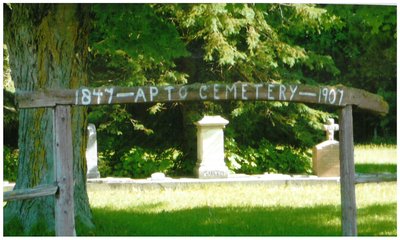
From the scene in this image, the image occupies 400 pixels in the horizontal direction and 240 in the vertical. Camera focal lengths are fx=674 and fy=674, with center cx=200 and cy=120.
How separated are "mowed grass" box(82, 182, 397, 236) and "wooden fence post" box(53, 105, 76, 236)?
1.67m

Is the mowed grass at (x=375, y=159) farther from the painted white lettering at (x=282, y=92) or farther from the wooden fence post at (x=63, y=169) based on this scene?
the wooden fence post at (x=63, y=169)

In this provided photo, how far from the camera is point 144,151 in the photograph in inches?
594

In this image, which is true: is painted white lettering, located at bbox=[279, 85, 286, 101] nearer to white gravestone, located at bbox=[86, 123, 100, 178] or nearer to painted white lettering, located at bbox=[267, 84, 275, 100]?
painted white lettering, located at bbox=[267, 84, 275, 100]

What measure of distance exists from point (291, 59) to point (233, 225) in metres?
7.44

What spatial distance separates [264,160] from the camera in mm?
15070

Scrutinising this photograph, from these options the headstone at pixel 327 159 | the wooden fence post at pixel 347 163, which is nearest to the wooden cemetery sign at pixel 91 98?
the wooden fence post at pixel 347 163

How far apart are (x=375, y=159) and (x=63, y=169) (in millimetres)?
11995

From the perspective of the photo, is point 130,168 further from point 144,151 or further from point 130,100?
point 130,100

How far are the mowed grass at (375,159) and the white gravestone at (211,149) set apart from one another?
313 centimetres

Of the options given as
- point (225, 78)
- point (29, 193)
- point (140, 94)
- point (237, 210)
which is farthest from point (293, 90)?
point (225, 78)

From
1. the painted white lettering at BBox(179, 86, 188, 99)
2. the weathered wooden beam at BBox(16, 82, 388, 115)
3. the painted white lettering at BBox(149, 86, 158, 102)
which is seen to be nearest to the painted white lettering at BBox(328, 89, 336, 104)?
the weathered wooden beam at BBox(16, 82, 388, 115)

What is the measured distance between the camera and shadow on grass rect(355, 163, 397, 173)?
13.7m

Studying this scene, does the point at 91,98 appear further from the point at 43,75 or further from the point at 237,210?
the point at 237,210

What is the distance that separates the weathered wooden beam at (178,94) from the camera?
5.28 metres
